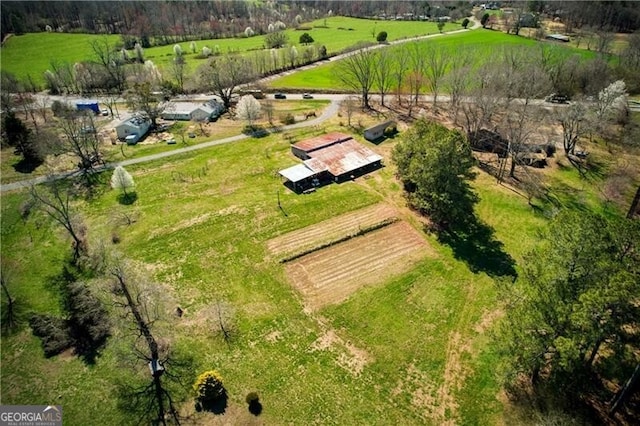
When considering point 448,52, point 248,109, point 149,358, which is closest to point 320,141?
point 248,109

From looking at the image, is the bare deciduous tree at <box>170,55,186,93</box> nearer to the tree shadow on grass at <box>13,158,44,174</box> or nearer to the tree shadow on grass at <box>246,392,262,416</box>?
the tree shadow on grass at <box>13,158,44,174</box>

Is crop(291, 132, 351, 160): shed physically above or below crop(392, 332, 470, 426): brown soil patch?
above

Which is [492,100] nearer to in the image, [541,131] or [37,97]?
[541,131]

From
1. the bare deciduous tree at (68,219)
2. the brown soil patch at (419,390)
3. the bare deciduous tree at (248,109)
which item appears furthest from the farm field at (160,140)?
the brown soil patch at (419,390)

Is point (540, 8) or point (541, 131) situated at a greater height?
point (540, 8)

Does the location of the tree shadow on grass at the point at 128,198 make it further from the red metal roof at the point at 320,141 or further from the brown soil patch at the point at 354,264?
the brown soil patch at the point at 354,264

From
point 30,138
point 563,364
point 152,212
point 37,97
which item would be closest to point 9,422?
point 152,212

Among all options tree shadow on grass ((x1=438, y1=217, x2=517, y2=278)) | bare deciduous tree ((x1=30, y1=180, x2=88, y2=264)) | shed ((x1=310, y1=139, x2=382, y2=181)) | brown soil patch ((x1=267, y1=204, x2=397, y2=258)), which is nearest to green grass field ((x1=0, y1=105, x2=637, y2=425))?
tree shadow on grass ((x1=438, y1=217, x2=517, y2=278))
